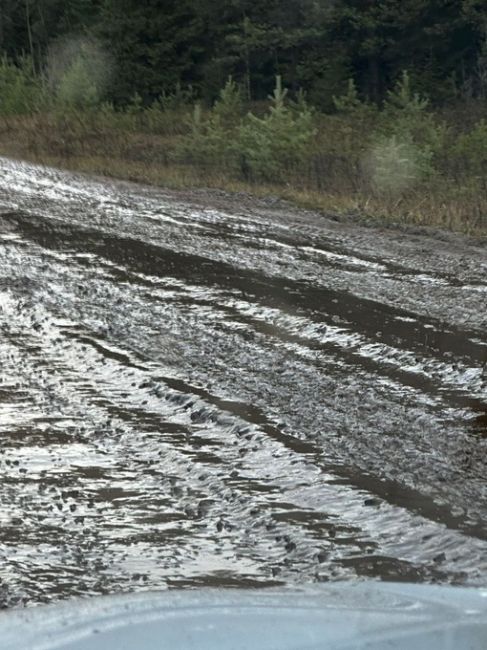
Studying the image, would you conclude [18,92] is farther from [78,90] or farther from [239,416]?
[239,416]

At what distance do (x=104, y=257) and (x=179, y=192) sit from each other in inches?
218

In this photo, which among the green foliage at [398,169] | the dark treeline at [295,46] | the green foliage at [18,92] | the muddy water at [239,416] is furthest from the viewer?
the dark treeline at [295,46]

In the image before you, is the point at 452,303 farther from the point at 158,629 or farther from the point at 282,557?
the point at 158,629

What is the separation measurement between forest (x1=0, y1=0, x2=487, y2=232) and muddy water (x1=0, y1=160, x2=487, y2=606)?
10280 mm

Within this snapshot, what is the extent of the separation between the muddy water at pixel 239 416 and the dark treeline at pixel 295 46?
73.8ft

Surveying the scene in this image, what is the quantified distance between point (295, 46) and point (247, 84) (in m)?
2.03

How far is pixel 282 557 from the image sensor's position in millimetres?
3998

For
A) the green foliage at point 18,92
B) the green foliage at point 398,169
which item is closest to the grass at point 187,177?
the green foliage at point 398,169

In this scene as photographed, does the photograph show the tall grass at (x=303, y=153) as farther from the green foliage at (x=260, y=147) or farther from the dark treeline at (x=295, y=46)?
the dark treeline at (x=295, y=46)

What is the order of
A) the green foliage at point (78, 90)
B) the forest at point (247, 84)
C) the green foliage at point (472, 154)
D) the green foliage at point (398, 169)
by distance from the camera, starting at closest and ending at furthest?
the green foliage at point (398, 169) < the green foliage at point (472, 154) < the forest at point (247, 84) < the green foliage at point (78, 90)

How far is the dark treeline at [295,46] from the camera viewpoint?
104 feet

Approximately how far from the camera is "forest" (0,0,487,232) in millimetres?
20828

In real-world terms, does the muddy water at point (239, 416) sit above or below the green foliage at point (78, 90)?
below

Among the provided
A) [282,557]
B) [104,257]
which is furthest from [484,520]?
[104,257]
